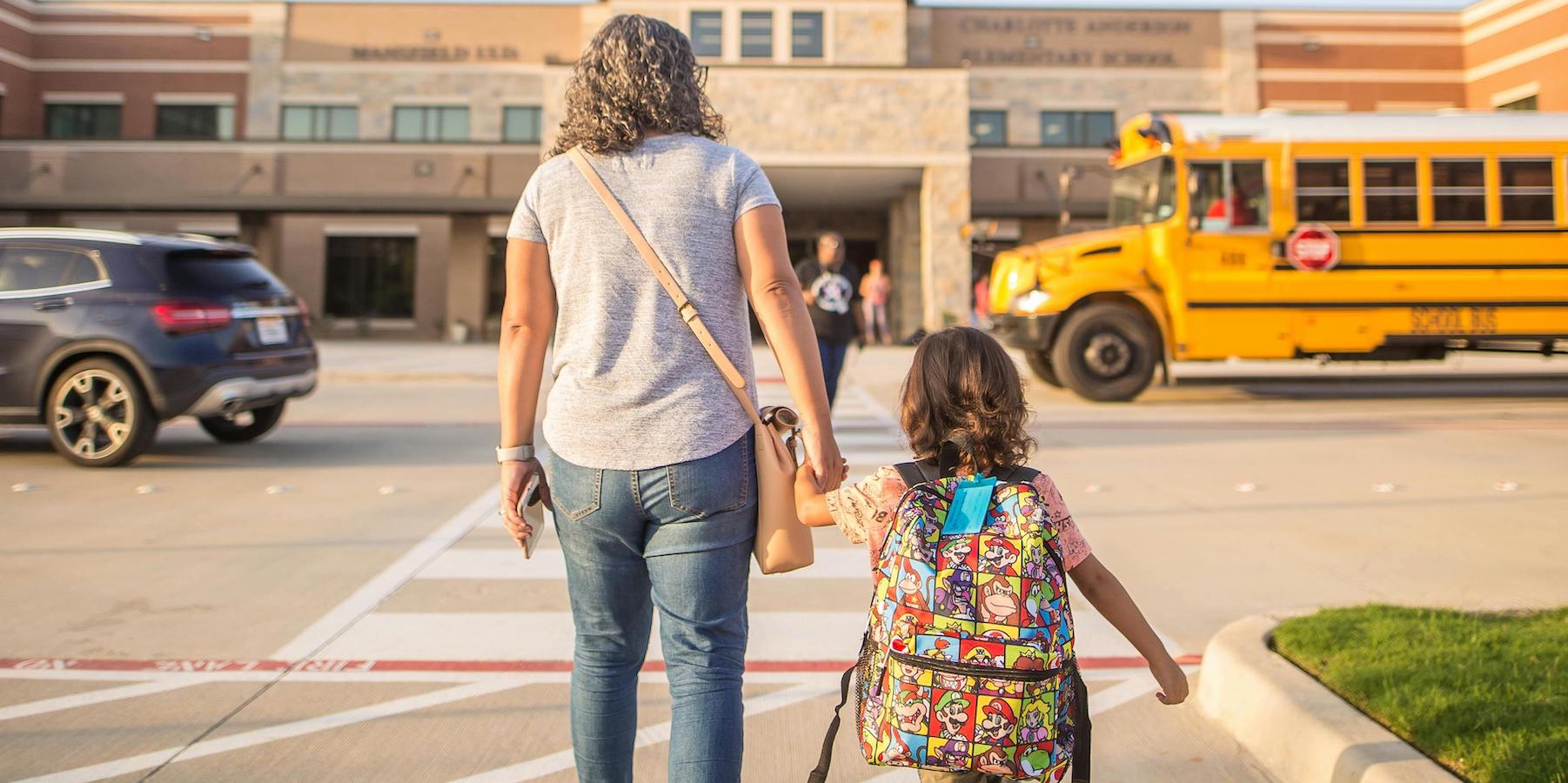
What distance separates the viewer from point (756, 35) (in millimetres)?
31750

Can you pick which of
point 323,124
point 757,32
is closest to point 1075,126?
point 757,32

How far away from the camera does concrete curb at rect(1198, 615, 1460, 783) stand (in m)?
2.91

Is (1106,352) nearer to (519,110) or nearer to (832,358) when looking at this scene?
(832,358)

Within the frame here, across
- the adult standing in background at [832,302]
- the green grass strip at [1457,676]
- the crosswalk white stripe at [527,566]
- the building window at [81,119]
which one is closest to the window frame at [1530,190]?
the adult standing in background at [832,302]

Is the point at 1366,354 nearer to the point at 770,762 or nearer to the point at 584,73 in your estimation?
the point at 770,762

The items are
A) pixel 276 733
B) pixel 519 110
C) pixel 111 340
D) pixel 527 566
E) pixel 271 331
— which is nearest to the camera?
pixel 276 733

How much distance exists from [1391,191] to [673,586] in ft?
41.5

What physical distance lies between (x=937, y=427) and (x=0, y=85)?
4097cm

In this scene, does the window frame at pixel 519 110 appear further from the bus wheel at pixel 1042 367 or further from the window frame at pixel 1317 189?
the window frame at pixel 1317 189

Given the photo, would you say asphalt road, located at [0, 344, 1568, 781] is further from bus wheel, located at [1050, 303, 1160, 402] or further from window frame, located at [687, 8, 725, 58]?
window frame, located at [687, 8, 725, 58]

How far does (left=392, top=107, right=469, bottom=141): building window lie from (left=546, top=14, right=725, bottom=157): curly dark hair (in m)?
34.5

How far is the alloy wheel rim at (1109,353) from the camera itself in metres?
12.7

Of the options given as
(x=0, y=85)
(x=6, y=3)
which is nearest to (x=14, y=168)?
(x=0, y=85)

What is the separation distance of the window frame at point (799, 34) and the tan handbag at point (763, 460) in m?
30.4
